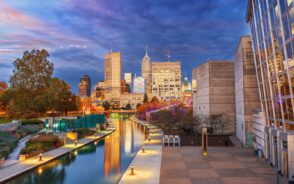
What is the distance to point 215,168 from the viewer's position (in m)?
20.4

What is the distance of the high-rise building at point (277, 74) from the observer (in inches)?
636

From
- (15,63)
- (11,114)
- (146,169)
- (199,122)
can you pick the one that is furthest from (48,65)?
(146,169)

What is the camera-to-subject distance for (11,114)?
55156 millimetres

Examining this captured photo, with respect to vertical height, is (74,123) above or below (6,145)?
above

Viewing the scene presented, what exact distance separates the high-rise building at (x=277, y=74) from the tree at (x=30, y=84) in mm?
41696

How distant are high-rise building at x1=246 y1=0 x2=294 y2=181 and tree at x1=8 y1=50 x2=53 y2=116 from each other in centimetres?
4170

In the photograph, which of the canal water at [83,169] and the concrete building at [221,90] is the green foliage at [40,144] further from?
the concrete building at [221,90]

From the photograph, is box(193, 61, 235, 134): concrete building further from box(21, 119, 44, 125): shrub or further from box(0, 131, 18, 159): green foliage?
box(21, 119, 44, 125): shrub

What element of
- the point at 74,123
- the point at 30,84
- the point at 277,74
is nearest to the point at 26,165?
the point at 277,74

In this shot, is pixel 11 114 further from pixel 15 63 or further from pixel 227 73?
pixel 227 73

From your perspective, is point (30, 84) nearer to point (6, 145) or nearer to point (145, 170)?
point (6, 145)

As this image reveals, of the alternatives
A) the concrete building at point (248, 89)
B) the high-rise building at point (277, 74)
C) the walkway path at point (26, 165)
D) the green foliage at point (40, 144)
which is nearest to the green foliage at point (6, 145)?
the green foliage at point (40, 144)

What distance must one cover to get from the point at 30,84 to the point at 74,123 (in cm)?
1118

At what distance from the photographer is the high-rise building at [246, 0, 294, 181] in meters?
16.2
